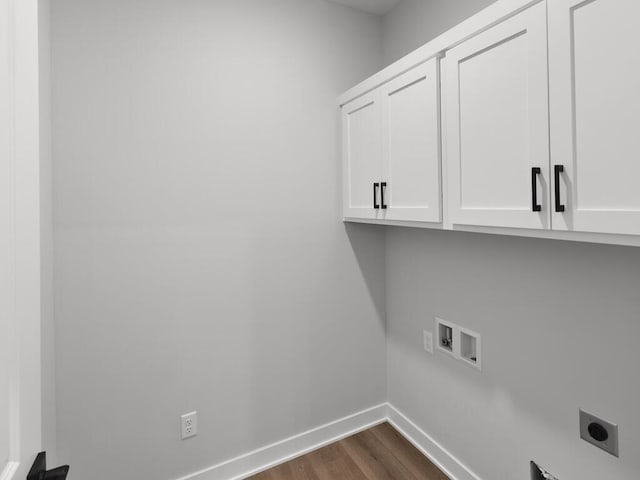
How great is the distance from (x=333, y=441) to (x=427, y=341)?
84cm

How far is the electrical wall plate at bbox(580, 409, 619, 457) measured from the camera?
1.14 meters

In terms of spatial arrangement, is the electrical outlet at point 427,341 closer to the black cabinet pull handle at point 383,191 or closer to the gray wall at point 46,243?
the black cabinet pull handle at point 383,191

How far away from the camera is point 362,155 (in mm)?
1834

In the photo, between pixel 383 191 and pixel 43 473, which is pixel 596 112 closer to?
pixel 383 191

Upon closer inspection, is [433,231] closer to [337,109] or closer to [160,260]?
[337,109]

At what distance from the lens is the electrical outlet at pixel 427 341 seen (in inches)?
73.9

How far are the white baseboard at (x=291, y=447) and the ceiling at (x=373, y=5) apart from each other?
2499 millimetres

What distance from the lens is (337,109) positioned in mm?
2012

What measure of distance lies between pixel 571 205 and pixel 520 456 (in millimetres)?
1150

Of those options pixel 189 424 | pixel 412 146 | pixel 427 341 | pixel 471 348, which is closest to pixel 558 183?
pixel 412 146

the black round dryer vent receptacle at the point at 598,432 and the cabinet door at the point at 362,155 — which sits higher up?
the cabinet door at the point at 362,155

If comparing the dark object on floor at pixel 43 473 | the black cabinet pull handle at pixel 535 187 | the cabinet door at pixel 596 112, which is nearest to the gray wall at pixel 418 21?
the cabinet door at pixel 596 112

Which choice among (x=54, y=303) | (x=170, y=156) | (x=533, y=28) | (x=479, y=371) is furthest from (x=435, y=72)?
(x=54, y=303)

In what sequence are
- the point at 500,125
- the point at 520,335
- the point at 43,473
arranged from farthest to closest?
the point at 520,335 < the point at 500,125 < the point at 43,473
